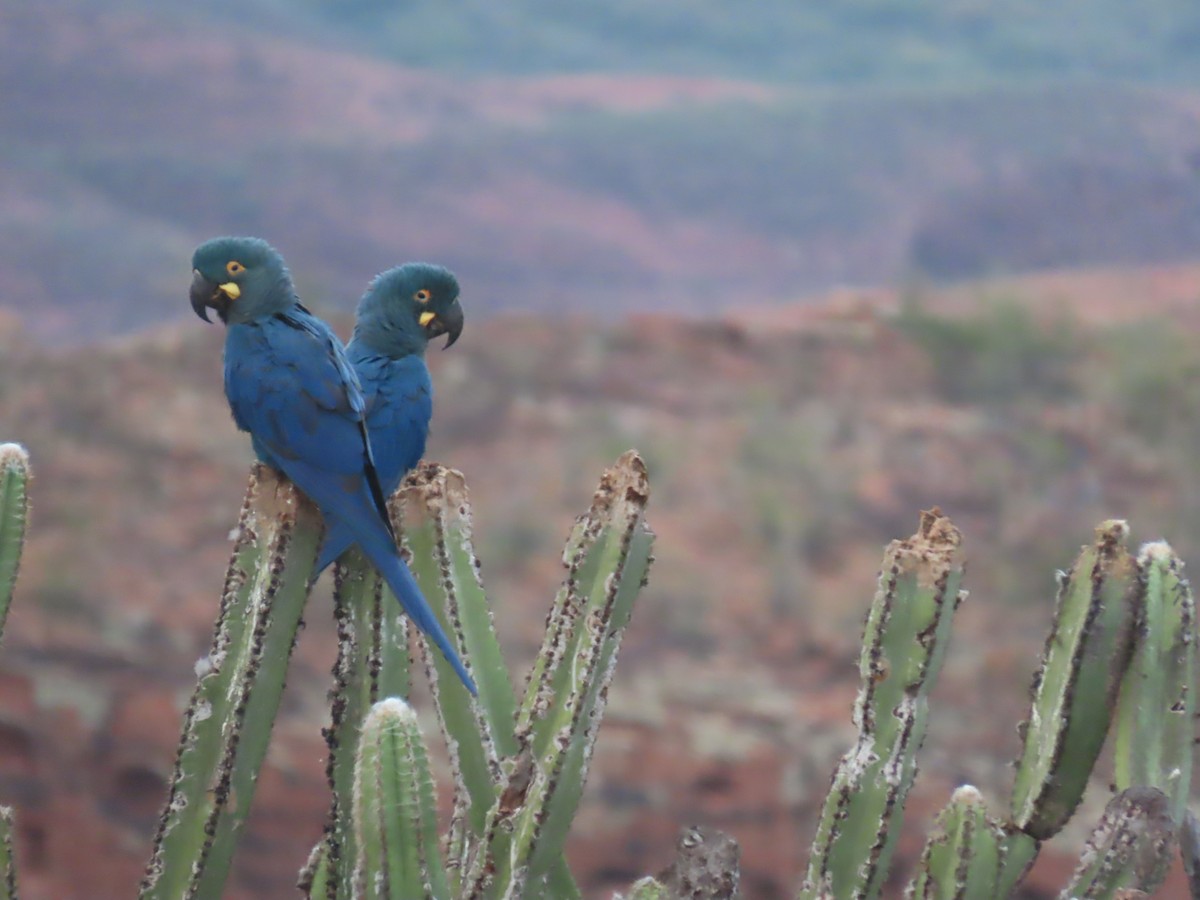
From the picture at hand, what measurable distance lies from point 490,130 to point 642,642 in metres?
15.1

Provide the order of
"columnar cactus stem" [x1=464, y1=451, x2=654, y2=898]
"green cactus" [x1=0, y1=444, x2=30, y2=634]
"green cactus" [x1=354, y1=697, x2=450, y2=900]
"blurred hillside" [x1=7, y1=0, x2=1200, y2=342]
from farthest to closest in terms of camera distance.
Result: "blurred hillside" [x1=7, y1=0, x2=1200, y2=342], "green cactus" [x1=0, y1=444, x2=30, y2=634], "columnar cactus stem" [x1=464, y1=451, x2=654, y2=898], "green cactus" [x1=354, y1=697, x2=450, y2=900]

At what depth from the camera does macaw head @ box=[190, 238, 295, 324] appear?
4.50m

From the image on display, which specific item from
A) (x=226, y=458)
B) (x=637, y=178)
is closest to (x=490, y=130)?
(x=637, y=178)

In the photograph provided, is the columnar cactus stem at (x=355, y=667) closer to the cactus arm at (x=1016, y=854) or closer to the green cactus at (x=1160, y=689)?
the cactus arm at (x=1016, y=854)

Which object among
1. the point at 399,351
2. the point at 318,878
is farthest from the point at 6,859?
the point at 399,351

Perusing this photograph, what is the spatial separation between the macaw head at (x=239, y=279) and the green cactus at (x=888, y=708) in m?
1.91

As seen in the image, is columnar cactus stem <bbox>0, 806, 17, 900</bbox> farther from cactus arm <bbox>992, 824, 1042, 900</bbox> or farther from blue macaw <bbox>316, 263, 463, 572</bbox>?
cactus arm <bbox>992, 824, 1042, 900</bbox>

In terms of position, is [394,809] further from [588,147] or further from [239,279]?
[588,147]

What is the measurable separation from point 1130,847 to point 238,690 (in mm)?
2511

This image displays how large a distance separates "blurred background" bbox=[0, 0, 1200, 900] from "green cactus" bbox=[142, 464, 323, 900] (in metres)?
6.77

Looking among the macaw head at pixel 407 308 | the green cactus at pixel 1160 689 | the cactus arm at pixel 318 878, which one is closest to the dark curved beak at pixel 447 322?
the macaw head at pixel 407 308

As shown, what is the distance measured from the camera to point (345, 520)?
398 centimetres

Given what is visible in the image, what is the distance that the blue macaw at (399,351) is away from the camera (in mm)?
5195

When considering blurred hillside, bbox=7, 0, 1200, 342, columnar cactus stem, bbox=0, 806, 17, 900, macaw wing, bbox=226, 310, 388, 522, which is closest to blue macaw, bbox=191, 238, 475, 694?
macaw wing, bbox=226, 310, 388, 522
